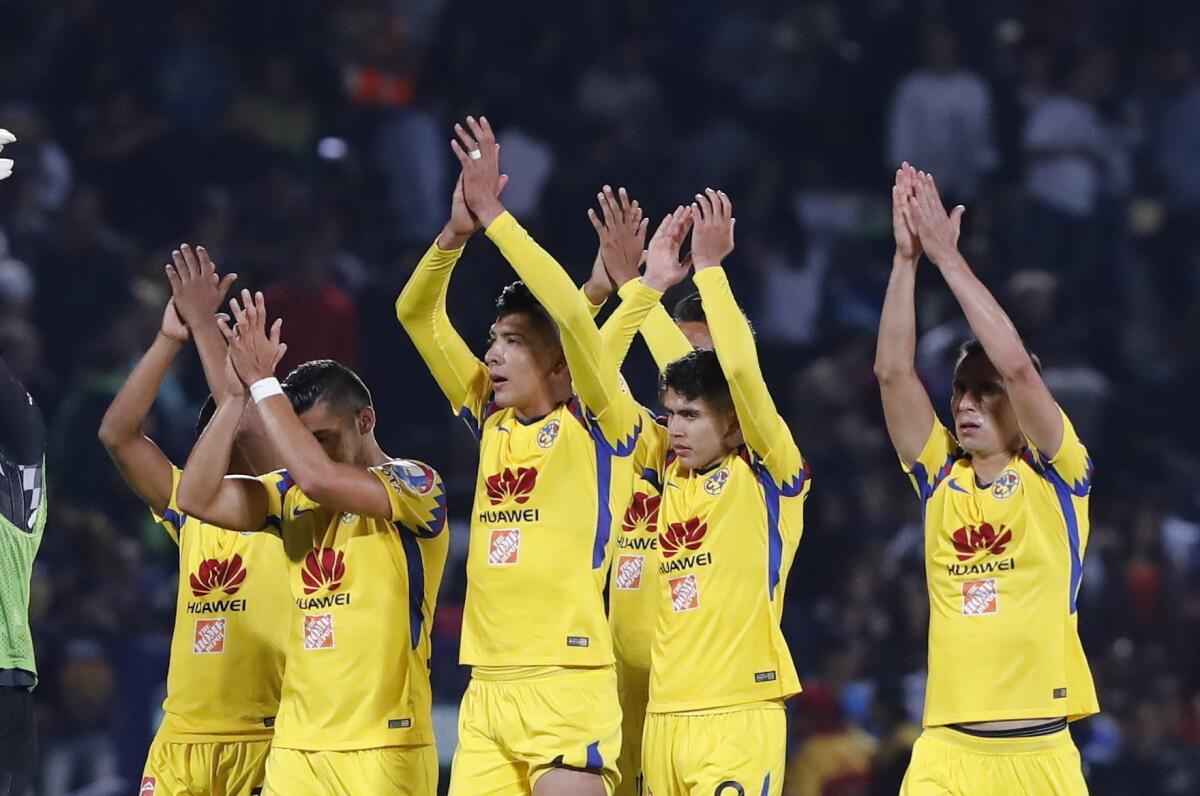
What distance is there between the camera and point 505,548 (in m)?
5.98

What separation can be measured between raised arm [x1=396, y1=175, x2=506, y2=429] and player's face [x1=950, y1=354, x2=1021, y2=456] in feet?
5.27

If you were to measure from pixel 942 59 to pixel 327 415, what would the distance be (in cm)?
755

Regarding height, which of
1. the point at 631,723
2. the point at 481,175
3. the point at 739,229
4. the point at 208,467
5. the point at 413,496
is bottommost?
the point at 631,723

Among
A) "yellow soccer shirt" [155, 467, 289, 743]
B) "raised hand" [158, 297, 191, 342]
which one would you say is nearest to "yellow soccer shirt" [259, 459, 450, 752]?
"yellow soccer shirt" [155, 467, 289, 743]

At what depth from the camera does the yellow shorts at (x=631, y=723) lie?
661cm

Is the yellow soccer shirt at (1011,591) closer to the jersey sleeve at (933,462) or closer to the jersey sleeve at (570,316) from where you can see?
the jersey sleeve at (933,462)

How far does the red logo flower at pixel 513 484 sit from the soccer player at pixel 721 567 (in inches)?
21.9

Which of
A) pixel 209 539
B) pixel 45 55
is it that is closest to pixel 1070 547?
pixel 209 539

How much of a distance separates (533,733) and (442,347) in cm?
138

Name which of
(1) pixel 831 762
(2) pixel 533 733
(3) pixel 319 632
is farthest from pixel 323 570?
(1) pixel 831 762

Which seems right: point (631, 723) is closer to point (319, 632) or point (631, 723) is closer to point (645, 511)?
point (645, 511)

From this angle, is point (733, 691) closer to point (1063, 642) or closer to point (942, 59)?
point (1063, 642)

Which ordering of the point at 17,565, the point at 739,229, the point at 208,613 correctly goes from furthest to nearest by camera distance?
the point at 739,229 < the point at 208,613 < the point at 17,565

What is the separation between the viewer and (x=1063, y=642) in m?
5.84
